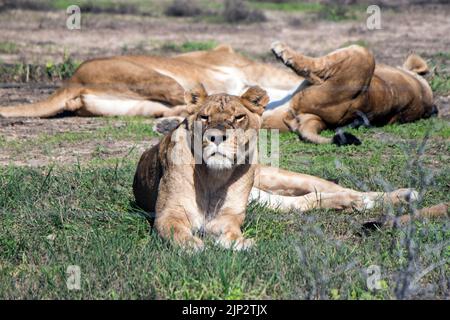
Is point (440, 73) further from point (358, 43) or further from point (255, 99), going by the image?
point (255, 99)

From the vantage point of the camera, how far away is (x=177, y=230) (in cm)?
464

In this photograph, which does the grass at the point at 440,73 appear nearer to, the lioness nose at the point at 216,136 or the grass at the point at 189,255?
the grass at the point at 189,255

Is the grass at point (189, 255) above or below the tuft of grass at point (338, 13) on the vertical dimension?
above

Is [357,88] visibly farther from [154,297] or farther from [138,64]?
[154,297]

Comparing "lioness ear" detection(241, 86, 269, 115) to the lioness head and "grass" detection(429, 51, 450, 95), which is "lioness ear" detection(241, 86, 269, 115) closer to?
the lioness head

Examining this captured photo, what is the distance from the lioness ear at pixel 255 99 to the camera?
191 inches

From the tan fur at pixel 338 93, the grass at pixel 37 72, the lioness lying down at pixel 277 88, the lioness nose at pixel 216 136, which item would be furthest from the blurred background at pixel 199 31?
the lioness nose at pixel 216 136

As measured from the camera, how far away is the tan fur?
24.9 ft

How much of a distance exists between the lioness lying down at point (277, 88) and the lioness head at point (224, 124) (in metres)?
2.14

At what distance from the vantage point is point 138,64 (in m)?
8.44

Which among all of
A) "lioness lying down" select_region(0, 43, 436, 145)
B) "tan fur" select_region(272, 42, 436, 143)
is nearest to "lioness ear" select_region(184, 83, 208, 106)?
"lioness lying down" select_region(0, 43, 436, 145)

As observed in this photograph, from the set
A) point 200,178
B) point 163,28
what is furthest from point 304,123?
point 163,28

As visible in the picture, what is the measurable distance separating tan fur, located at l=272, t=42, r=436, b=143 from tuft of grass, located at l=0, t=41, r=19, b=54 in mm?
3932
